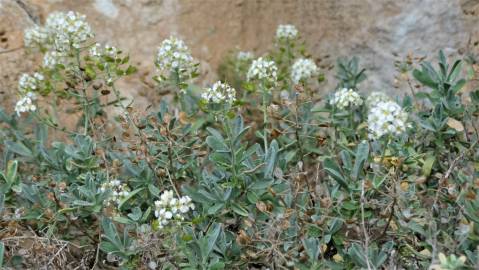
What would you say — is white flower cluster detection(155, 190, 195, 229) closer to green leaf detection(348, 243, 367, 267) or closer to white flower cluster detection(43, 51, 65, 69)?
green leaf detection(348, 243, 367, 267)

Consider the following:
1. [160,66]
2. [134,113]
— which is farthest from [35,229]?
[160,66]

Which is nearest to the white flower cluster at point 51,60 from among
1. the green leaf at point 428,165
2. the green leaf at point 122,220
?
the green leaf at point 122,220

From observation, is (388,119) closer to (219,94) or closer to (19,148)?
(219,94)

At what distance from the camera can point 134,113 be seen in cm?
303

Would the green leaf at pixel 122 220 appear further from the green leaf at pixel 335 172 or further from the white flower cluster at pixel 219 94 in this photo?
the green leaf at pixel 335 172

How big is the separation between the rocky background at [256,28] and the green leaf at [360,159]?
1.42m

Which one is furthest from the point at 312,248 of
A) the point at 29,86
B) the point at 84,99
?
the point at 29,86

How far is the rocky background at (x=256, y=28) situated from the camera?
4.10 metres

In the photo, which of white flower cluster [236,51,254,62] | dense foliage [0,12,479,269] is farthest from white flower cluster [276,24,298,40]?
dense foliage [0,12,479,269]

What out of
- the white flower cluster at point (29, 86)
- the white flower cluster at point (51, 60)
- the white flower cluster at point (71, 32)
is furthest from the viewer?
the white flower cluster at point (51, 60)

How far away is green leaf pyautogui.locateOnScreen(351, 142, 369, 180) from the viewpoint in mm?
2729

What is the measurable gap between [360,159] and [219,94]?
0.64 meters

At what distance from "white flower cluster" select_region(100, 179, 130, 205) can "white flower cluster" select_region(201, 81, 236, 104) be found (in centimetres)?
51

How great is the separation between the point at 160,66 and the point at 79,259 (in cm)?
97
